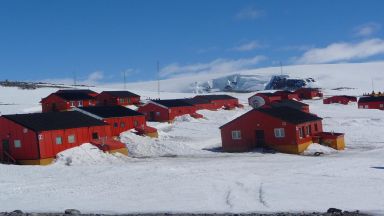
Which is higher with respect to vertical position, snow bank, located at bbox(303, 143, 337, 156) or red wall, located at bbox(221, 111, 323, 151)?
red wall, located at bbox(221, 111, 323, 151)

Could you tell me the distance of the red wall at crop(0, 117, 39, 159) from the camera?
112 ft

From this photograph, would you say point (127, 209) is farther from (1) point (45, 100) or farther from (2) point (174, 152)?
(1) point (45, 100)

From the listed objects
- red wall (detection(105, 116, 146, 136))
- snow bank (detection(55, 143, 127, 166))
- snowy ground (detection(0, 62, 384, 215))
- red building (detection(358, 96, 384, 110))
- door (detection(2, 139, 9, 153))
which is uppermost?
red building (detection(358, 96, 384, 110))

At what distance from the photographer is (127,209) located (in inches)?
795

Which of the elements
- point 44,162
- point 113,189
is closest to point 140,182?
point 113,189

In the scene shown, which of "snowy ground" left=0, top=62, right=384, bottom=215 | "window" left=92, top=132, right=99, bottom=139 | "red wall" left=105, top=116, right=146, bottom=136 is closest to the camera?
"snowy ground" left=0, top=62, right=384, bottom=215

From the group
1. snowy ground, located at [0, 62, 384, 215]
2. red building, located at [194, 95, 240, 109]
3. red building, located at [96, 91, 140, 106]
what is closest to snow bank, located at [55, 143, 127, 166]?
snowy ground, located at [0, 62, 384, 215]

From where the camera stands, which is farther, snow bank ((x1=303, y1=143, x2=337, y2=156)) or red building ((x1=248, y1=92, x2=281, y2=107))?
red building ((x1=248, y1=92, x2=281, y2=107))

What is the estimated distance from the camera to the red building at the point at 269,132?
40.0m

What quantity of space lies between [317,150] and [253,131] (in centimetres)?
504

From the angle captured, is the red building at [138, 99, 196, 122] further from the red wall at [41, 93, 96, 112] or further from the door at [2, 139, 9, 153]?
the door at [2, 139, 9, 153]

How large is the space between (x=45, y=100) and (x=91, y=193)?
48.6 m

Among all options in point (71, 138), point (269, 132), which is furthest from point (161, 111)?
point (71, 138)

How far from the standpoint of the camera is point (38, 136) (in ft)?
112
